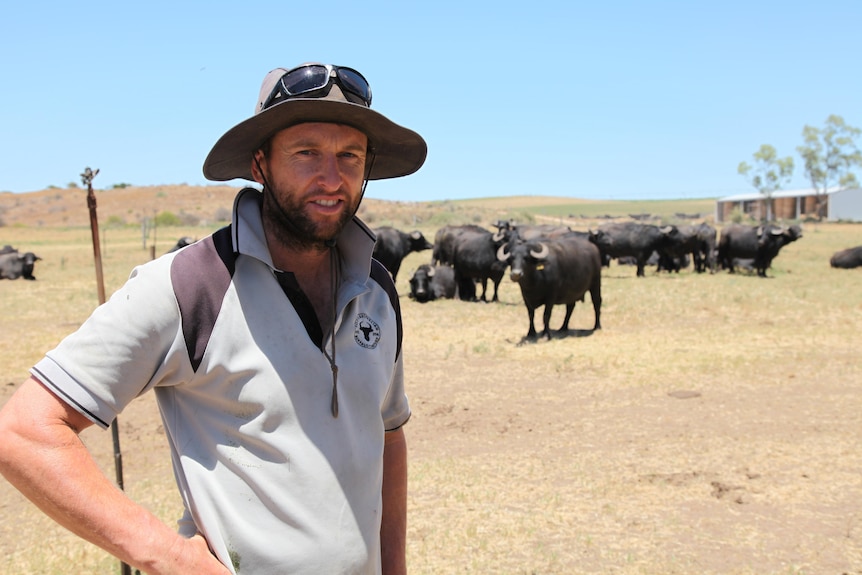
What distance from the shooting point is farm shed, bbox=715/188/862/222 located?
229 feet

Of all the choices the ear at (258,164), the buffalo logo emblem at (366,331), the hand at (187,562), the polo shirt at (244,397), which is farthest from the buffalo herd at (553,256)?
the hand at (187,562)

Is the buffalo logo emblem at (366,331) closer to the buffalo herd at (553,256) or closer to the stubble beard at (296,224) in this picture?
the stubble beard at (296,224)

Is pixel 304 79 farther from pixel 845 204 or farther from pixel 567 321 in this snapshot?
pixel 845 204

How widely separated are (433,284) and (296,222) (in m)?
17.4

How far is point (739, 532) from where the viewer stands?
217 inches

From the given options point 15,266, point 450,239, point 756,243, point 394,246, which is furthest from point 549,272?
point 15,266

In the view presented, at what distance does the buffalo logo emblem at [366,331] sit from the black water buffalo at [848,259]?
2857cm

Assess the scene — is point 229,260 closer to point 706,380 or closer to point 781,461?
point 781,461

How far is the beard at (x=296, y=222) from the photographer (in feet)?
6.27

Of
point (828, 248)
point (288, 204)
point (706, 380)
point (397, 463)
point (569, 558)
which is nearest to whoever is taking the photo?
point (288, 204)

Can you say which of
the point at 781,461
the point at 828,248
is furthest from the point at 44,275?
the point at 828,248

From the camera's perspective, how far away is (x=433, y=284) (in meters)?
19.3

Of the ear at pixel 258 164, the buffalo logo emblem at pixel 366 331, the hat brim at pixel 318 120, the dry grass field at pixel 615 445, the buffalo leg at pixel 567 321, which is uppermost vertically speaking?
the hat brim at pixel 318 120

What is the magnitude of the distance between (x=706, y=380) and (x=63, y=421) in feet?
31.8
